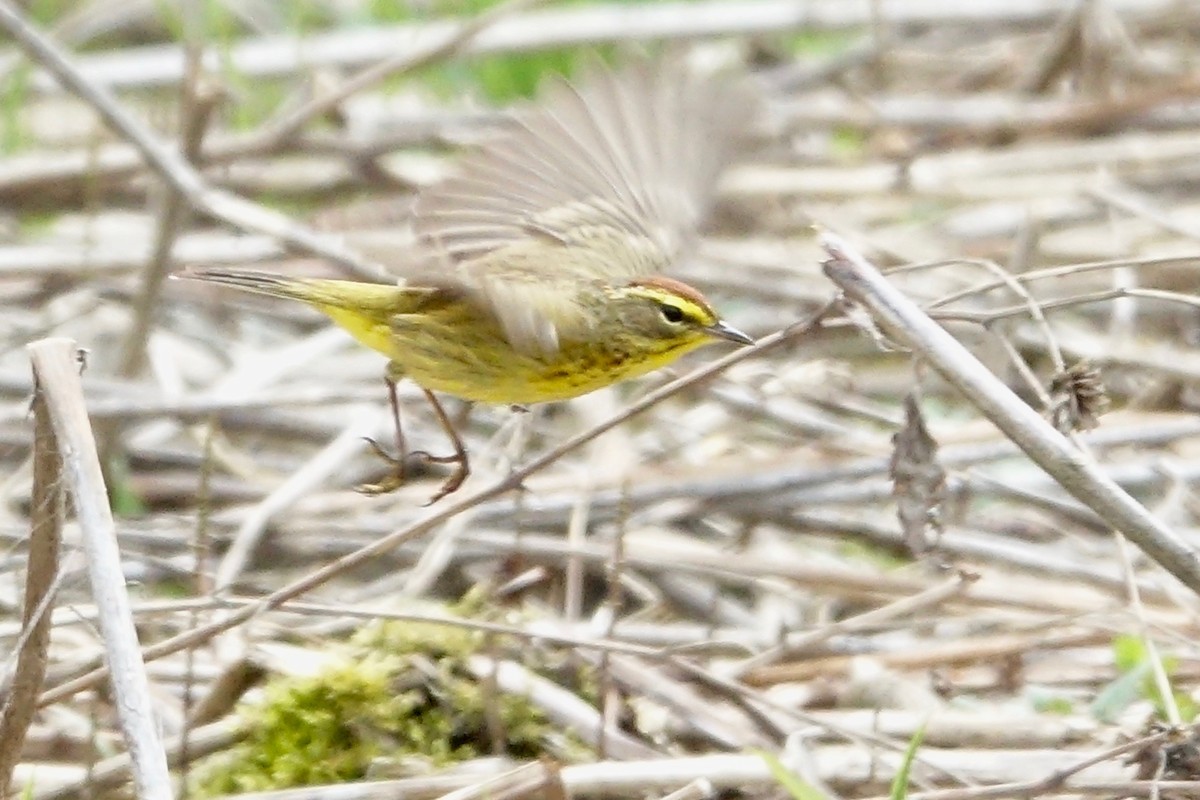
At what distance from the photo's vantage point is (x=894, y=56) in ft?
24.1

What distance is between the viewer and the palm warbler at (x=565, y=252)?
10.7 feet

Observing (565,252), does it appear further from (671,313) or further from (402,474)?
(402,474)

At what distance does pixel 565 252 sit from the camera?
3.70m

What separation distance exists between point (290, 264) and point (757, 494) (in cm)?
158

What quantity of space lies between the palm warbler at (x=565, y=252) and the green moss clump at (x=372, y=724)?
35 centimetres

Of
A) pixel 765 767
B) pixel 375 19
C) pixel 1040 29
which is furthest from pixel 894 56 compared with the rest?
pixel 765 767

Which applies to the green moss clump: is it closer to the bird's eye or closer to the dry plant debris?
the dry plant debris

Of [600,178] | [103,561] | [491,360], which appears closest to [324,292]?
[491,360]

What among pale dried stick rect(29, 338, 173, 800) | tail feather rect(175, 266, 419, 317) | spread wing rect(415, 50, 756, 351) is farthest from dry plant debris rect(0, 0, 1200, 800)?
spread wing rect(415, 50, 756, 351)

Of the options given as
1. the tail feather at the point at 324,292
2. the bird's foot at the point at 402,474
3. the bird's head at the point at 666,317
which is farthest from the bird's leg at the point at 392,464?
the bird's head at the point at 666,317

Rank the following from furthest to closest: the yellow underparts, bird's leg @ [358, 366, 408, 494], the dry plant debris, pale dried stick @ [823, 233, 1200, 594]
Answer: the yellow underparts < bird's leg @ [358, 366, 408, 494] < the dry plant debris < pale dried stick @ [823, 233, 1200, 594]

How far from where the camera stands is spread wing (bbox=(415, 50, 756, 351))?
141 inches

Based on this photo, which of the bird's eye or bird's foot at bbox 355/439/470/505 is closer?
bird's foot at bbox 355/439/470/505

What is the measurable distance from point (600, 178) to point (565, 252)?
161 mm
